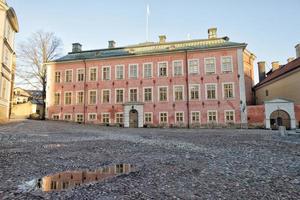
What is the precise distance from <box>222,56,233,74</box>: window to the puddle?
2424 centimetres

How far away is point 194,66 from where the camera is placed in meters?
28.3

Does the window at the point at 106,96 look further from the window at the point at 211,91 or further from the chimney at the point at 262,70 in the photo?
the chimney at the point at 262,70

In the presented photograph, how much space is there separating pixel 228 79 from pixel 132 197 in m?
25.6

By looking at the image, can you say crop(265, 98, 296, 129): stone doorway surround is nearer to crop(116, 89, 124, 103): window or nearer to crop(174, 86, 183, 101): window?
crop(174, 86, 183, 101): window

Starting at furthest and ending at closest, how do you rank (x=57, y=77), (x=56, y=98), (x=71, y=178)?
(x=57, y=77), (x=56, y=98), (x=71, y=178)

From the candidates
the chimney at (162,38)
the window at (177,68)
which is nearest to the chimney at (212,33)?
the chimney at (162,38)

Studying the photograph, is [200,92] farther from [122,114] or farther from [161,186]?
[161,186]

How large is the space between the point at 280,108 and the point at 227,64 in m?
7.77

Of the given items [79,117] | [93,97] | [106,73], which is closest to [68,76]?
[93,97]

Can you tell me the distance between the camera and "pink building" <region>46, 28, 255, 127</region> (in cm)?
2675

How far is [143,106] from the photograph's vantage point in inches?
1147

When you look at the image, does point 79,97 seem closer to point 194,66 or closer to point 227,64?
point 194,66

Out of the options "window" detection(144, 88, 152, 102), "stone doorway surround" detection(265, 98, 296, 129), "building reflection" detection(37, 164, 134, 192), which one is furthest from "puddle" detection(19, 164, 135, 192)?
"stone doorway surround" detection(265, 98, 296, 129)

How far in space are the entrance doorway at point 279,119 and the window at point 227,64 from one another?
7169 mm
